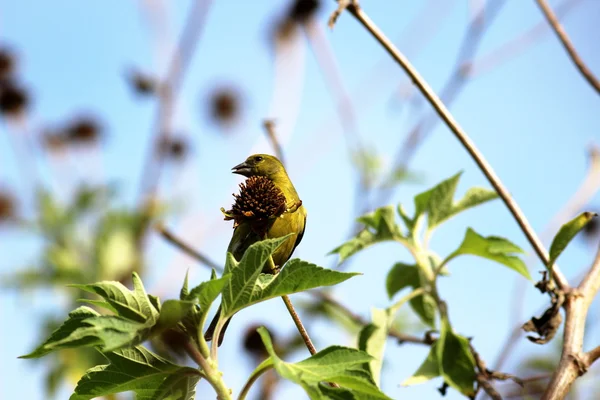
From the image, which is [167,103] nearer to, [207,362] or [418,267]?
[418,267]

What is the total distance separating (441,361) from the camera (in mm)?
2162

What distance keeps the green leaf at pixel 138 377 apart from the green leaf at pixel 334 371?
325 mm

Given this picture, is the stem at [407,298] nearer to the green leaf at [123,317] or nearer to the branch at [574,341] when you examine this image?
the branch at [574,341]

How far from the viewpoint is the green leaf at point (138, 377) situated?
71.3 inches

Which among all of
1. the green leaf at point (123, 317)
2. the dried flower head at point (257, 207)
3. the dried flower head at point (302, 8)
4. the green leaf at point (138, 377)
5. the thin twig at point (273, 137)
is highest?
the dried flower head at point (302, 8)

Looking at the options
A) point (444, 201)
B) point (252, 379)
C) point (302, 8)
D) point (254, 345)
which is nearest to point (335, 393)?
point (252, 379)

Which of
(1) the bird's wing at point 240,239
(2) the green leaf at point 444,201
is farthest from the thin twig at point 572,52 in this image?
(1) the bird's wing at point 240,239

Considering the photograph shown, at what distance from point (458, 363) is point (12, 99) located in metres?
8.78

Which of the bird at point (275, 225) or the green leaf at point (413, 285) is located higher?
the bird at point (275, 225)

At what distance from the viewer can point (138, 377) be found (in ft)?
6.00

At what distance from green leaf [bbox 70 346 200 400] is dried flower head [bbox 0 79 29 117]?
7976 mm

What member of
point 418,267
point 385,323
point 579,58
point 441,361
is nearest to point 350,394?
point 441,361

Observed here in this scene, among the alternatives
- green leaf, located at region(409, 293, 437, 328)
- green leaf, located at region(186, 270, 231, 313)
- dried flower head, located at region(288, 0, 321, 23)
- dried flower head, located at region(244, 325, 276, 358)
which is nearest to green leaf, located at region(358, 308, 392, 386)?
green leaf, located at region(409, 293, 437, 328)

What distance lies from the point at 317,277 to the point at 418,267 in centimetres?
122
